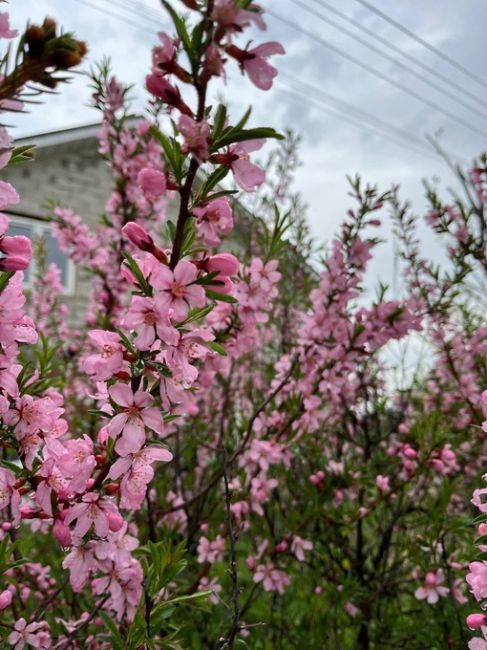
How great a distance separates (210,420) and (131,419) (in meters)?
3.64

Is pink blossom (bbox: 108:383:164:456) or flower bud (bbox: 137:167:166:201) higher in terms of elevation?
flower bud (bbox: 137:167:166:201)

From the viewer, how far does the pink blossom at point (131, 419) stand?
3.88 feet

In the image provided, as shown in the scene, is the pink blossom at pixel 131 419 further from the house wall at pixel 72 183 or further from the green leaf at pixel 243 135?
the house wall at pixel 72 183

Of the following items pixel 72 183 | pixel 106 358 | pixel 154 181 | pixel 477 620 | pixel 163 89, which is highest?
pixel 72 183

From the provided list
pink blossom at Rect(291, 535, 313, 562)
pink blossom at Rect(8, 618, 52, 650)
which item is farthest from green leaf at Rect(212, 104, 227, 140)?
pink blossom at Rect(291, 535, 313, 562)

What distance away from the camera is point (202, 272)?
1.27 metres

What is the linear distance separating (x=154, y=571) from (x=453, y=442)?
3.37 meters

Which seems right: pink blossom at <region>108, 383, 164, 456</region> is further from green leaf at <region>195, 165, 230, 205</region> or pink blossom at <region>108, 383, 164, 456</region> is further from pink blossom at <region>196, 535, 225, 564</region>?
pink blossom at <region>196, 535, 225, 564</region>

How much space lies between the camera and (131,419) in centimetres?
121

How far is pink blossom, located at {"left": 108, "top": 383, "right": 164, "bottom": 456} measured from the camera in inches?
46.6

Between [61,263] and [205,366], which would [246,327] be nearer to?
[205,366]

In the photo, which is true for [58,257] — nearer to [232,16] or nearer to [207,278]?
[207,278]

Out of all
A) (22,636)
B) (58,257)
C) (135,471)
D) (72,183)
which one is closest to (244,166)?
(135,471)

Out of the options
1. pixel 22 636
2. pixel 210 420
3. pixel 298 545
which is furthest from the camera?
pixel 210 420
